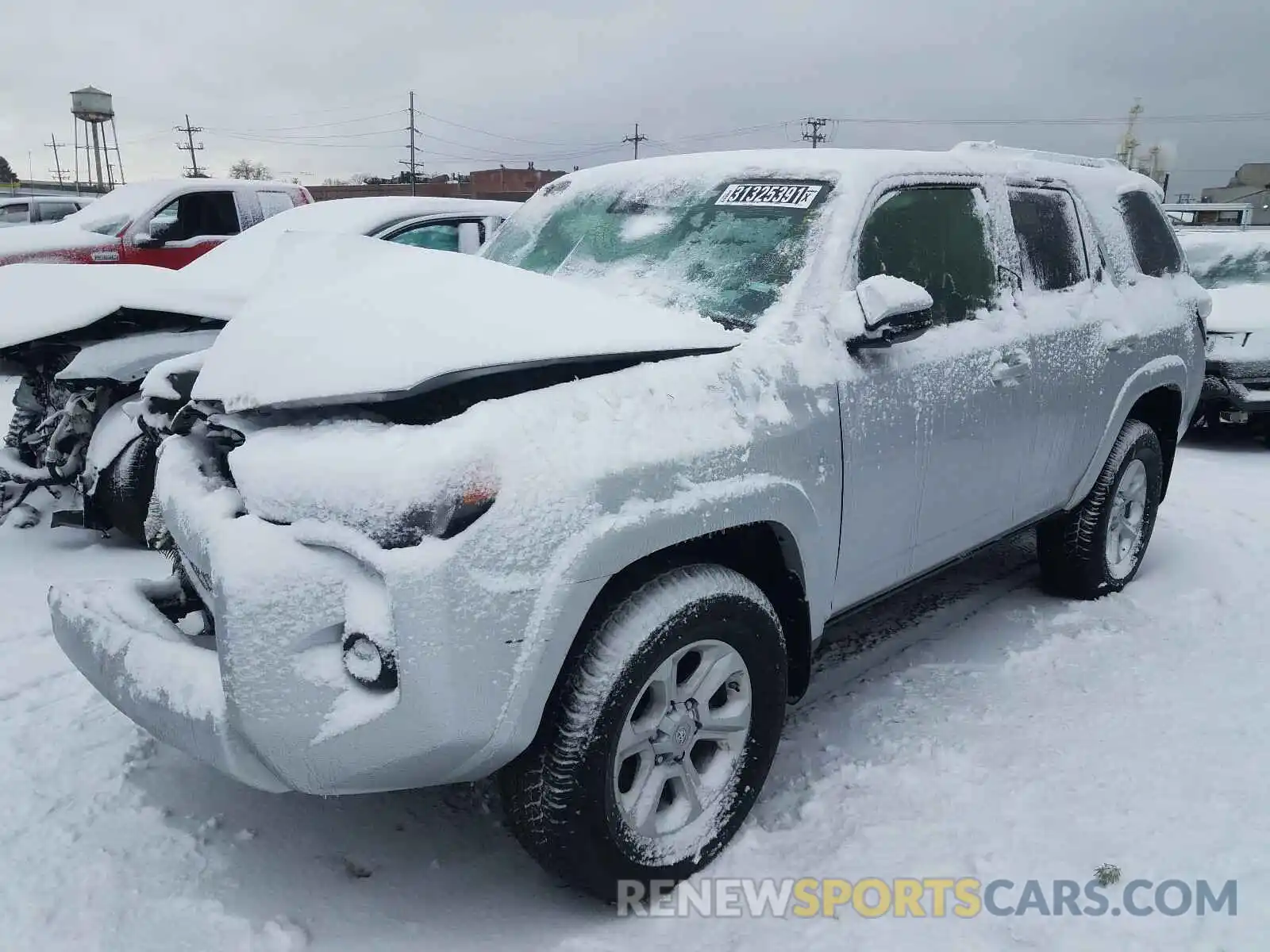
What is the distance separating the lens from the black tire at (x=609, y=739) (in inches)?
85.0

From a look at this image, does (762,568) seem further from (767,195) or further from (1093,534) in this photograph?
(1093,534)

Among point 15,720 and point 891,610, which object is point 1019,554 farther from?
point 15,720

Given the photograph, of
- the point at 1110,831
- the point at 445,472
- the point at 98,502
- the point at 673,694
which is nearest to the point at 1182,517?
the point at 1110,831

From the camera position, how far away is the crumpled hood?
173 inches

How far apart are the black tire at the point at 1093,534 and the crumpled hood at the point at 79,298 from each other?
3971 mm

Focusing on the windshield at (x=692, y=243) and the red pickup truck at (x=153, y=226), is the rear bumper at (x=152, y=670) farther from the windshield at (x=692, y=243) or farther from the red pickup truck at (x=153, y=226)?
the red pickup truck at (x=153, y=226)

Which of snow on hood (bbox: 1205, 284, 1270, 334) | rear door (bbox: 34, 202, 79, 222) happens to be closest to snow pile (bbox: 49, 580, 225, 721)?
snow on hood (bbox: 1205, 284, 1270, 334)

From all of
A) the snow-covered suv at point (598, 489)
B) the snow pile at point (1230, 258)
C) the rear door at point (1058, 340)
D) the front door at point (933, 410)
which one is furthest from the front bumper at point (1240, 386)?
the front door at point (933, 410)

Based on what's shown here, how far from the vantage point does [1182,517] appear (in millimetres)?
5812

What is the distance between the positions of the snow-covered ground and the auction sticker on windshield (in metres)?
1.77

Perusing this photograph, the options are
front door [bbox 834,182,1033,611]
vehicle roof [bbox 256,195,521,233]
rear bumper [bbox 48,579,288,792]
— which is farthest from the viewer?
vehicle roof [bbox 256,195,521,233]

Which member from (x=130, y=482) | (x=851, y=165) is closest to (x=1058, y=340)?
(x=851, y=165)

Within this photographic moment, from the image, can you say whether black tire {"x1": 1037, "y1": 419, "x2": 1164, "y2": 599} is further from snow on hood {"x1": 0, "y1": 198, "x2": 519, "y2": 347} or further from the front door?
snow on hood {"x1": 0, "y1": 198, "x2": 519, "y2": 347}

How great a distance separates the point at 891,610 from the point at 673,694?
2.31 metres
